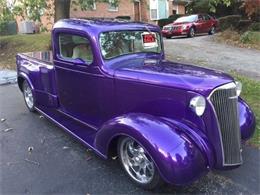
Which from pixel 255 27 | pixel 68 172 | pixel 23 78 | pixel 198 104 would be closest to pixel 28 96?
pixel 23 78

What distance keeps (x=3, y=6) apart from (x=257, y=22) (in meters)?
14.5

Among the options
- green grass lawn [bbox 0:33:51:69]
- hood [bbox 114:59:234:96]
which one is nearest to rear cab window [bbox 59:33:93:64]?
hood [bbox 114:59:234:96]

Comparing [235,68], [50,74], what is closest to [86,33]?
[50,74]

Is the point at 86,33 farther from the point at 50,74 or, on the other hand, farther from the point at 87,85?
the point at 50,74

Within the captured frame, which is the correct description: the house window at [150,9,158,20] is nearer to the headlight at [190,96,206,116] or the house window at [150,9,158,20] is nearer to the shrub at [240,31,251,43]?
the shrub at [240,31,251,43]

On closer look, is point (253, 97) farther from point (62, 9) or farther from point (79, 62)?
point (62, 9)

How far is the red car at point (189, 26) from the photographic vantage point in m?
23.0

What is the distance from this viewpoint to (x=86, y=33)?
496 cm

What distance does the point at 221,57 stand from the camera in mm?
13688

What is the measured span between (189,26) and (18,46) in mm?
11058

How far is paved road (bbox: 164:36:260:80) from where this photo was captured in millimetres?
11484

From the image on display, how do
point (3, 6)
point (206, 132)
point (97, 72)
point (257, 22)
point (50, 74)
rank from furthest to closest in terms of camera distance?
1. point (257, 22)
2. point (3, 6)
3. point (50, 74)
4. point (97, 72)
5. point (206, 132)

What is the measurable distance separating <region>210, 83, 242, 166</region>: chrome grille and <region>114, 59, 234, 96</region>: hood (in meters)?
0.10

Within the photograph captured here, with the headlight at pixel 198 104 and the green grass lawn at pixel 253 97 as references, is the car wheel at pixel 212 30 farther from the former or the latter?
the headlight at pixel 198 104
